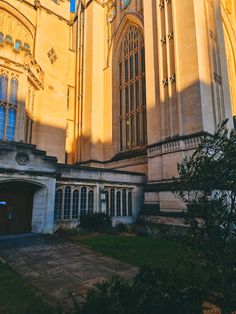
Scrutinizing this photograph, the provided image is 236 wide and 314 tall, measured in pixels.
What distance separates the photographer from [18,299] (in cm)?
490

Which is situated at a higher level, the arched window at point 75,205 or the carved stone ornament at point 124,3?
the carved stone ornament at point 124,3

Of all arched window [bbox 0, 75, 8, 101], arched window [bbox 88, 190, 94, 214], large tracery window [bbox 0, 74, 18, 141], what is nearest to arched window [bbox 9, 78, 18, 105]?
large tracery window [bbox 0, 74, 18, 141]

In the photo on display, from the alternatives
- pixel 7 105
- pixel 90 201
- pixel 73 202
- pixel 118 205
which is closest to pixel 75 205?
pixel 73 202

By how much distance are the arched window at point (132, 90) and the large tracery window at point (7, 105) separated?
10.5 metres

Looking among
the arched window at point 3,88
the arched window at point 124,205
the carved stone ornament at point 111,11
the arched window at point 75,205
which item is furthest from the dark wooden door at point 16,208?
the carved stone ornament at point 111,11

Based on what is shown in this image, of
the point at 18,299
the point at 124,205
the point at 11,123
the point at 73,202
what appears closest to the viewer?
the point at 18,299

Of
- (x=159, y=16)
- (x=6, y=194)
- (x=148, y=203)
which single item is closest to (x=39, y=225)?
(x=6, y=194)

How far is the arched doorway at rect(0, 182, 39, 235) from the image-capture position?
1261cm

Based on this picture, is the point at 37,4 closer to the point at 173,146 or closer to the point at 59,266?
the point at 173,146

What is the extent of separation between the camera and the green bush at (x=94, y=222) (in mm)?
14203

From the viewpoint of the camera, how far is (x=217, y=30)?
66.1 ft

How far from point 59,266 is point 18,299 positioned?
93.1 inches

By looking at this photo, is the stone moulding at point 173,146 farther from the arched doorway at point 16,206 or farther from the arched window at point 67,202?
the arched doorway at point 16,206

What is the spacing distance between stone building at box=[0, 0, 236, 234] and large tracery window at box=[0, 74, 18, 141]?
82 mm
